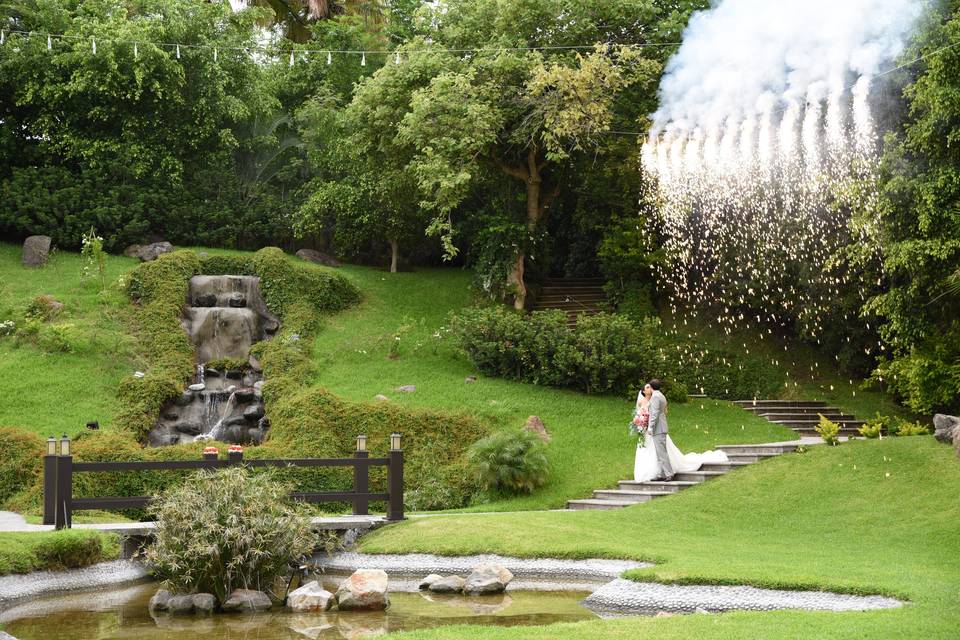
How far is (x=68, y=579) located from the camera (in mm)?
12578

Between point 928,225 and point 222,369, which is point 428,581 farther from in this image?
point 222,369

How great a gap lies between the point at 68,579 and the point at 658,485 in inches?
400

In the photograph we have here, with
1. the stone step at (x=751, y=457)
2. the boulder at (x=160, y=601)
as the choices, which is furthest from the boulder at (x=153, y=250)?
the boulder at (x=160, y=601)

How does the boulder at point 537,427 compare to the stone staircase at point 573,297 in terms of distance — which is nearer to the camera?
the boulder at point 537,427

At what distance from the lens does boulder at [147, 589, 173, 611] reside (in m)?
11.7

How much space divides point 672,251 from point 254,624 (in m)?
20.4

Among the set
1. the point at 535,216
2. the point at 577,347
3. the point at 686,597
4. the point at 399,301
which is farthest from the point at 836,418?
the point at 686,597

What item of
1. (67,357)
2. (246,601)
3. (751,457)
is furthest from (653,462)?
(67,357)

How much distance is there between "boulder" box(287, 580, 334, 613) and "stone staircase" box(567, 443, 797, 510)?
7.61 m

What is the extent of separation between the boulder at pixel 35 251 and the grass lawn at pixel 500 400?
29.3ft

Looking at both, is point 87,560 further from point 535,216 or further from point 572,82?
point 535,216

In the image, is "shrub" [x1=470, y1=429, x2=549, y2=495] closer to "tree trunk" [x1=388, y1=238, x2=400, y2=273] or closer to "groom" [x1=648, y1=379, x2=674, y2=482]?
"groom" [x1=648, y1=379, x2=674, y2=482]

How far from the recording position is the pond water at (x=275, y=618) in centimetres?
1058

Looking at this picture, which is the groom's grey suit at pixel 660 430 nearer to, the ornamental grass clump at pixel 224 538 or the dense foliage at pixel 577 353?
the dense foliage at pixel 577 353
